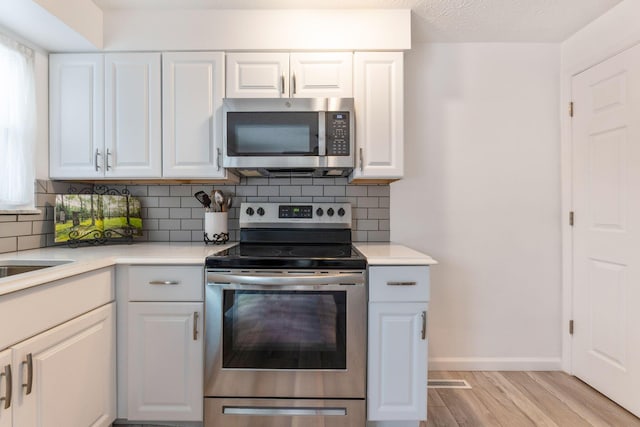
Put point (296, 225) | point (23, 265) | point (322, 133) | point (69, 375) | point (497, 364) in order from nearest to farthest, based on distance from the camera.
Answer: point (69, 375), point (23, 265), point (322, 133), point (296, 225), point (497, 364)

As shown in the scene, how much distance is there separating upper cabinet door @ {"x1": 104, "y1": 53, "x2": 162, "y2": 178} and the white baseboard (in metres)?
2.17

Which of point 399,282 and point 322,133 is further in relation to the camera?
point 322,133

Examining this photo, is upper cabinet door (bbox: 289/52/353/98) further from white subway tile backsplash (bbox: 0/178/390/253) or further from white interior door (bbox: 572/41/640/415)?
white interior door (bbox: 572/41/640/415)

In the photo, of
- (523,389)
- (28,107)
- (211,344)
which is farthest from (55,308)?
(523,389)

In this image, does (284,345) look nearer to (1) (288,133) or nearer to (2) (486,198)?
(1) (288,133)

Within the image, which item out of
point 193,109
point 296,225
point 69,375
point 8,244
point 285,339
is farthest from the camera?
point 296,225

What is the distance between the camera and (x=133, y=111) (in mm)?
2074

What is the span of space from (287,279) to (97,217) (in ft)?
4.19

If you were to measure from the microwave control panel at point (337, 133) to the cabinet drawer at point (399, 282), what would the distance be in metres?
0.66

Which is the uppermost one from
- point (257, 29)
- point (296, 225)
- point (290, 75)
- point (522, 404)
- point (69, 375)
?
point (257, 29)

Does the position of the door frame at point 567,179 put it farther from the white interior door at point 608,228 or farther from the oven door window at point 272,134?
the oven door window at point 272,134

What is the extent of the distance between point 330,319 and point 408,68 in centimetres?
172

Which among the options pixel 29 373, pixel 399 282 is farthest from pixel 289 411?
pixel 29 373

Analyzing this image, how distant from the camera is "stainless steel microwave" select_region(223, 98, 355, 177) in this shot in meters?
1.97
